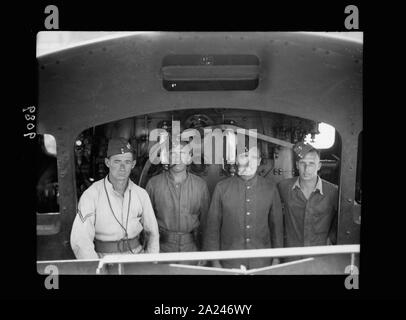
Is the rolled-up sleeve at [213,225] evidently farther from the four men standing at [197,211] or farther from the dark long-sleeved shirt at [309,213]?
the dark long-sleeved shirt at [309,213]

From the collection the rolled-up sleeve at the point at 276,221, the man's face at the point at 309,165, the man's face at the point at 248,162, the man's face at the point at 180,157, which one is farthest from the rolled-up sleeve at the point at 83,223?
the man's face at the point at 309,165

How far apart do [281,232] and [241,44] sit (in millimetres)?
824

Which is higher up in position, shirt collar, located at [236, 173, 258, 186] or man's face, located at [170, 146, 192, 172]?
man's face, located at [170, 146, 192, 172]

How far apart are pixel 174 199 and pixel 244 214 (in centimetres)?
31

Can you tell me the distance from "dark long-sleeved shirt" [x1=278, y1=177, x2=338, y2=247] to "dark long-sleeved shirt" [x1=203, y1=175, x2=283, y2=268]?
0.05 m

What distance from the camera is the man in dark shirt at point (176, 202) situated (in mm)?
2184

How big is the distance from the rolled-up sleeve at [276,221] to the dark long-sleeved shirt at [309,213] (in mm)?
23

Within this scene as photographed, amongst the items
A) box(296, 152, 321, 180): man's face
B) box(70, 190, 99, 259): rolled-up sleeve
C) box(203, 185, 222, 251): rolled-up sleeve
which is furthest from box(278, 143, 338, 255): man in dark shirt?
box(70, 190, 99, 259): rolled-up sleeve

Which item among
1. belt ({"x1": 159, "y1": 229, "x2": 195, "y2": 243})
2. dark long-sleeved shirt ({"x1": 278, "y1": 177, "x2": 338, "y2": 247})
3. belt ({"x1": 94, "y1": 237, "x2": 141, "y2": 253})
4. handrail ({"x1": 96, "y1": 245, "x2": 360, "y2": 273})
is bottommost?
handrail ({"x1": 96, "y1": 245, "x2": 360, "y2": 273})

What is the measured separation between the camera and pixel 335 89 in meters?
2.13

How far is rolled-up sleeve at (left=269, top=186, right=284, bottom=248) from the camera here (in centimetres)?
221

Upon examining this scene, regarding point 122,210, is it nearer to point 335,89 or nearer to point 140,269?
point 140,269

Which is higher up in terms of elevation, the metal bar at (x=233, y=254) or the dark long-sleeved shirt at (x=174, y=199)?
the dark long-sleeved shirt at (x=174, y=199)

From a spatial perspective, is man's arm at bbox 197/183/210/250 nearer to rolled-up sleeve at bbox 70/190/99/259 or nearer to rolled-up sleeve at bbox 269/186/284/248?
rolled-up sleeve at bbox 269/186/284/248
